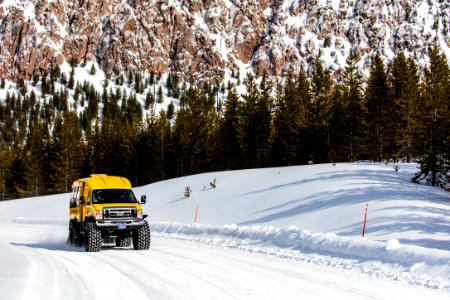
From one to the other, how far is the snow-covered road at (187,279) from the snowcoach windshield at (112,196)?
3.01 m

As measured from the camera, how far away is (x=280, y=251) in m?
16.0

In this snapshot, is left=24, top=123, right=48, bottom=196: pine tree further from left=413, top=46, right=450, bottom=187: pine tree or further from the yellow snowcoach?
left=413, top=46, right=450, bottom=187: pine tree

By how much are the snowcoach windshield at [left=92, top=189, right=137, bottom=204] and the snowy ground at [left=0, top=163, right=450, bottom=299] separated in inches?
72.9

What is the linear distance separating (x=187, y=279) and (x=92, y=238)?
683cm

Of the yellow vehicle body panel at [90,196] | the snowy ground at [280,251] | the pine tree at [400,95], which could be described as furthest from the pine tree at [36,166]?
the yellow vehicle body panel at [90,196]

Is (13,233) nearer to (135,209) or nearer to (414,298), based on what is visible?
(135,209)

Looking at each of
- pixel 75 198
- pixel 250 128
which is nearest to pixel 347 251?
pixel 75 198

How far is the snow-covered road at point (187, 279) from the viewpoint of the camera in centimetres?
856

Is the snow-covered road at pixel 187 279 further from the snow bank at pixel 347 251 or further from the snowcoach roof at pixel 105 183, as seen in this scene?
the snowcoach roof at pixel 105 183

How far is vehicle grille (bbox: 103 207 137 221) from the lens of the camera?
16312 millimetres

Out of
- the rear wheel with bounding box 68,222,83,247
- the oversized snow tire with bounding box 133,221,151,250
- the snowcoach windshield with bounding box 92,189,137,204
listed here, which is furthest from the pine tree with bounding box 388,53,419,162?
the rear wheel with bounding box 68,222,83,247

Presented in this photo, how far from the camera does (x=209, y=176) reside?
39.0m

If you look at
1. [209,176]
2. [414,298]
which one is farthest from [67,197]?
[414,298]

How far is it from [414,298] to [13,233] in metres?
24.7
